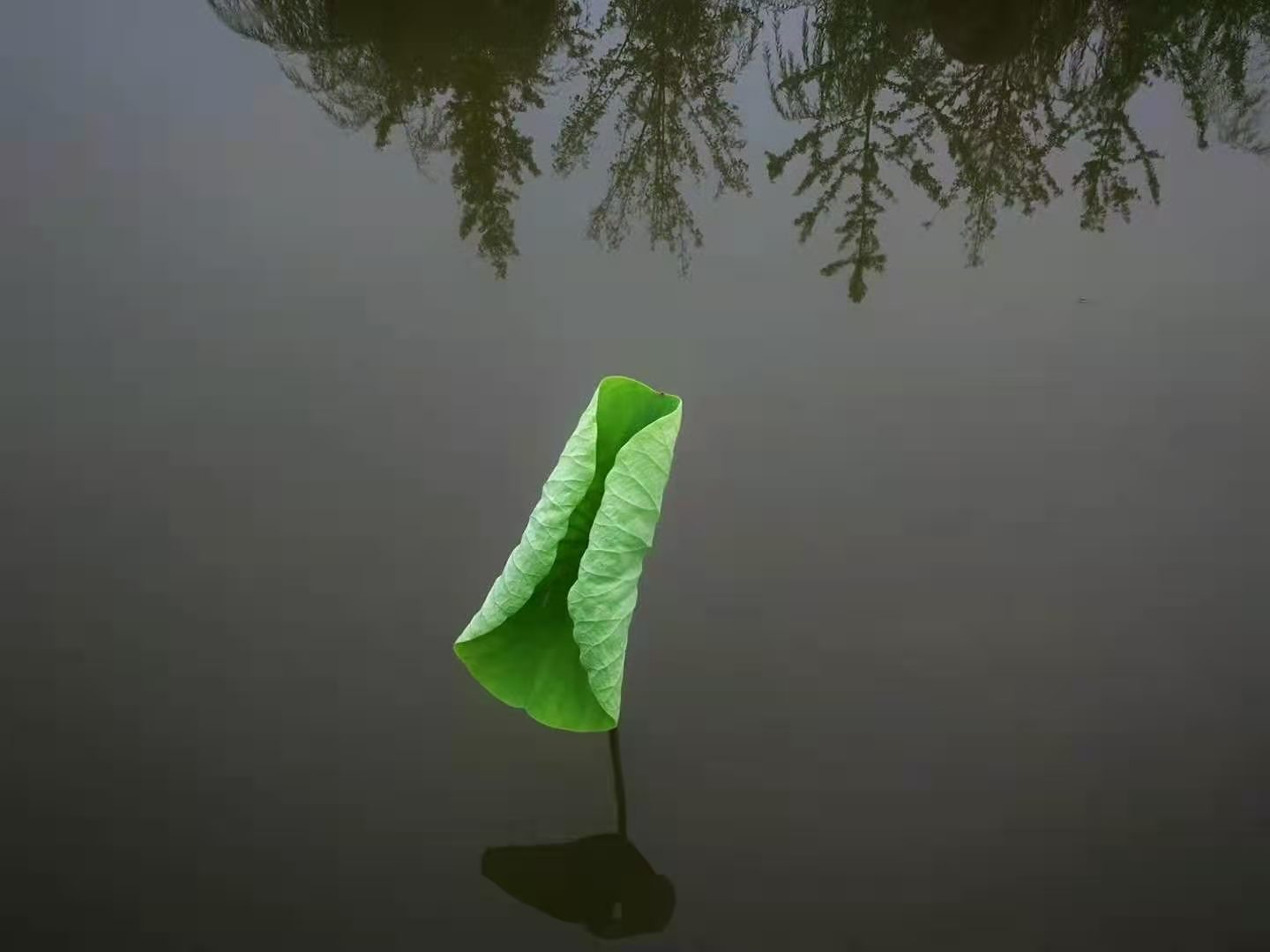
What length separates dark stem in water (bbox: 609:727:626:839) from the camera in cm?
103

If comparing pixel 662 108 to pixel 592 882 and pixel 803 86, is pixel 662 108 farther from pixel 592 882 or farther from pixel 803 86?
pixel 592 882

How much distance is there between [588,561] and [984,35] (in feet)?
4.43

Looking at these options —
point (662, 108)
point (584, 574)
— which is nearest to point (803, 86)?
point (662, 108)

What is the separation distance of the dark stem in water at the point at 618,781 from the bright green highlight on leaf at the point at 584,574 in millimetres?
84

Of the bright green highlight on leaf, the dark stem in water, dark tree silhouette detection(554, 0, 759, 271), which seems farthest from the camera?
dark tree silhouette detection(554, 0, 759, 271)

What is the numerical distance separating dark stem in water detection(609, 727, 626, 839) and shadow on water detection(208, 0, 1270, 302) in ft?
2.22

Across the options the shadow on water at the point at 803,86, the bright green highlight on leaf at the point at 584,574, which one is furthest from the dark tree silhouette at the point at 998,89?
the bright green highlight on leaf at the point at 584,574

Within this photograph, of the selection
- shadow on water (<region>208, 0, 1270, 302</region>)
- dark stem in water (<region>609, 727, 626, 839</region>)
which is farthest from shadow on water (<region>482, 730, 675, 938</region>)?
shadow on water (<region>208, 0, 1270, 302</region>)

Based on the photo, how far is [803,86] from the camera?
5.45 ft

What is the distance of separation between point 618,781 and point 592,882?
0.10 m

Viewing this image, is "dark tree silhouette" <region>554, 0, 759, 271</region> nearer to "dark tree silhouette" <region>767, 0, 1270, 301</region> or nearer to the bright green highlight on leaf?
"dark tree silhouette" <region>767, 0, 1270, 301</region>

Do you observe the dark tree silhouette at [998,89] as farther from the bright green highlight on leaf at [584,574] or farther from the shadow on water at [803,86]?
the bright green highlight on leaf at [584,574]

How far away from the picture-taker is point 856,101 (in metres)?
1.65

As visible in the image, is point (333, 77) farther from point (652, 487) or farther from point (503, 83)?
point (652, 487)
